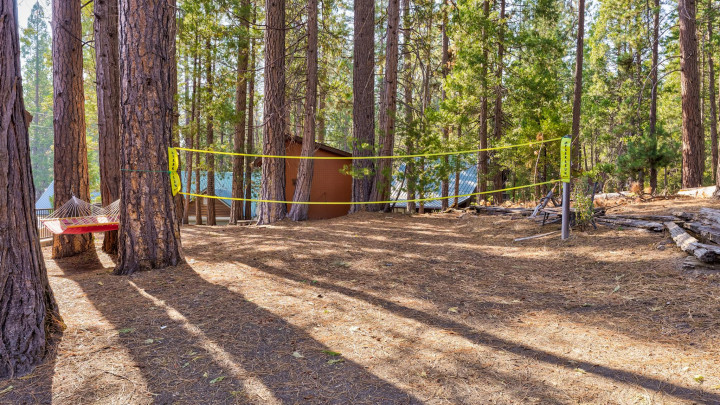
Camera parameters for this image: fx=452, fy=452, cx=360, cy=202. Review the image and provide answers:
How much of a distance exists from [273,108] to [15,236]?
7.17 meters

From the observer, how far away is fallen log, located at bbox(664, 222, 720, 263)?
413 cm

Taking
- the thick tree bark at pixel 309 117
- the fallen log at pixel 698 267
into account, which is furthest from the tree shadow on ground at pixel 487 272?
the thick tree bark at pixel 309 117

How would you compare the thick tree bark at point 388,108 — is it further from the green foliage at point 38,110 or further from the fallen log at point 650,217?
the green foliage at point 38,110

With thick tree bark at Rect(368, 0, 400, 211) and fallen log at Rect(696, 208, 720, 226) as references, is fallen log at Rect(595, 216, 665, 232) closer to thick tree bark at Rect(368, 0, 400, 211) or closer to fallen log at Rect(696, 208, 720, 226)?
fallen log at Rect(696, 208, 720, 226)

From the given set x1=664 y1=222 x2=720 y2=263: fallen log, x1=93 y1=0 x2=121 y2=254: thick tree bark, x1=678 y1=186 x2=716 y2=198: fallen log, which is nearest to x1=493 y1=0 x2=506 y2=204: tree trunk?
x1=678 y1=186 x2=716 y2=198: fallen log

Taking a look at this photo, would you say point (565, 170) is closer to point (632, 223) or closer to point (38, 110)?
point (632, 223)

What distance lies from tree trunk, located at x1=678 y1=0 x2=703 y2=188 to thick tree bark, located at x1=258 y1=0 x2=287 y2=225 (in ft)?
27.8

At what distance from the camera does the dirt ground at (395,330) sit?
247 cm

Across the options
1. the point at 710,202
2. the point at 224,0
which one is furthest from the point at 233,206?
the point at 710,202

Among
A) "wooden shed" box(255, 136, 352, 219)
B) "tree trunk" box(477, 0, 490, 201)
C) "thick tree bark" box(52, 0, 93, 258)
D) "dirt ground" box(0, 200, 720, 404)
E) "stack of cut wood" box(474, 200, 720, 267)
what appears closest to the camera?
"dirt ground" box(0, 200, 720, 404)

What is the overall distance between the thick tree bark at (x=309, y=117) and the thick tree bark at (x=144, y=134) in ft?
15.7

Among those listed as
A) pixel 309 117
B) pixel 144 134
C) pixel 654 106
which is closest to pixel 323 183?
pixel 309 117

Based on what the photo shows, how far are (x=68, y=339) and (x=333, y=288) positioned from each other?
2.16m

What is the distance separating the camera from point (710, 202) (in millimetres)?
7156
